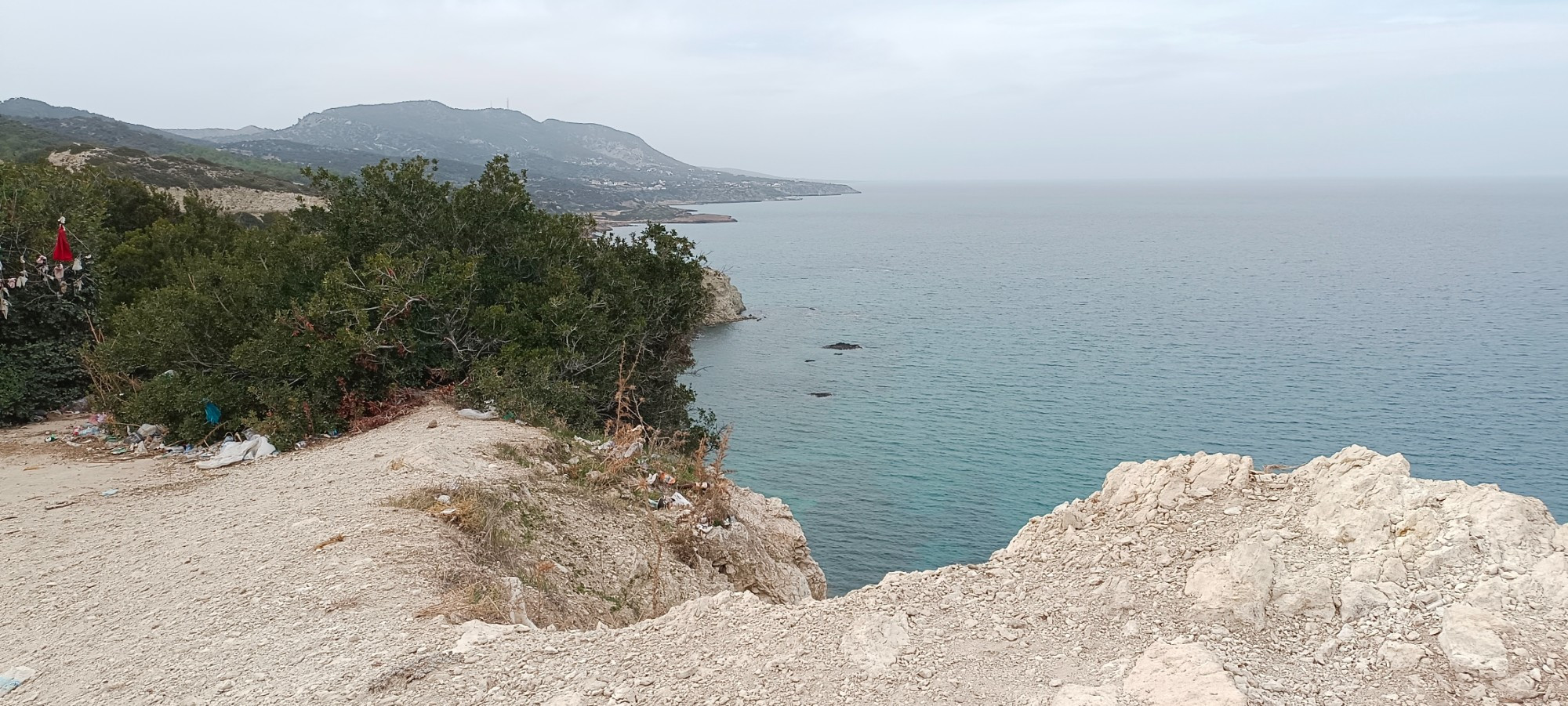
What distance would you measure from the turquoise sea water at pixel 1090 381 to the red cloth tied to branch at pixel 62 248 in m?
20.5

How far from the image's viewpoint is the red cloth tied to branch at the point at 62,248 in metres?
18.2

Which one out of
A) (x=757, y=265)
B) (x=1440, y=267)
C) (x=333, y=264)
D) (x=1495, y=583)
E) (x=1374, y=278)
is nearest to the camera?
(x=1495, y=583)

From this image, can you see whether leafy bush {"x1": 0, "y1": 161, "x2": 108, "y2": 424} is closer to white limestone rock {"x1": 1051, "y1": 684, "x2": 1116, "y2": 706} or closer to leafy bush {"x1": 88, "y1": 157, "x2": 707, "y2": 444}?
leafy bush {"x1": 88, "y1": 157, "x2": 707, "y2": 444}

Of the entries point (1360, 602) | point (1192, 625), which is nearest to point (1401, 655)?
point (1360, 602)

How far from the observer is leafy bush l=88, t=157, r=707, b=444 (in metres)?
15.7

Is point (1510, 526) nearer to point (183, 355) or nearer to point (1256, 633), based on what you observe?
point (1256, 633)

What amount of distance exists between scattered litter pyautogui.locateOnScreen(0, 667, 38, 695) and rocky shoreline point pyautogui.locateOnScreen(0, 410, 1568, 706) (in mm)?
91

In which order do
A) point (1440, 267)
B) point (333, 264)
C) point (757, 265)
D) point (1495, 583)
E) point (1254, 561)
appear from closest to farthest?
1. point (1495, 583)
2. point (1254, 561)
3. point (333, 264)
4. point (1440, 267)
5. point (757, 265)

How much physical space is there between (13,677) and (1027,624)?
811 cm

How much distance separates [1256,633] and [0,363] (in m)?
22.3

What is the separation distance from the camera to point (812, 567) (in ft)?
55.0

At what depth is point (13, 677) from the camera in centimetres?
692

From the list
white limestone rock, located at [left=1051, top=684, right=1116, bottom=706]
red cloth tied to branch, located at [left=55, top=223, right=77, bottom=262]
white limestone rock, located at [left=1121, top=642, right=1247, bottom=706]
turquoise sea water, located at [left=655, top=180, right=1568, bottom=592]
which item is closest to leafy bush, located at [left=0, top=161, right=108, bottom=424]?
red cloth tied to branch, located at [left=55, top=223, right=77, bottom=262]

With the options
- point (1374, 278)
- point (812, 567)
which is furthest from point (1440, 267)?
point (812, 567)
